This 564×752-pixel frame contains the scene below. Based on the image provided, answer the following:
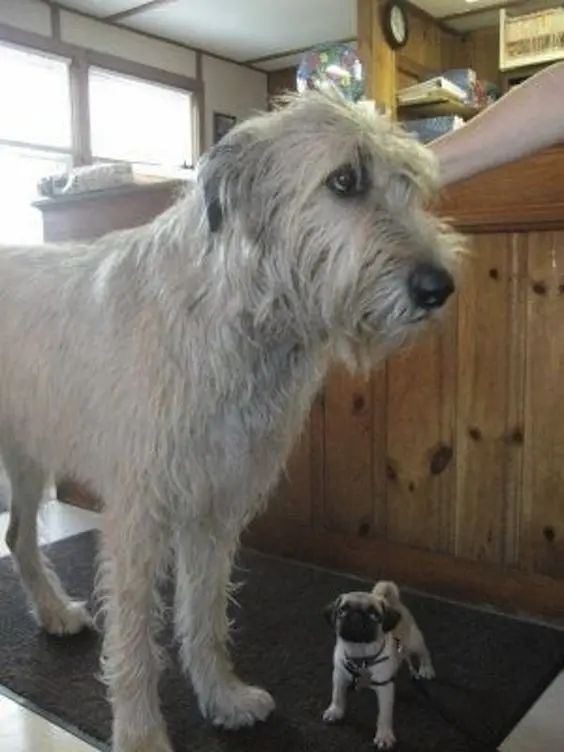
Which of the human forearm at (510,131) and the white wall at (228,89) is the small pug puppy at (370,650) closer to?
the human forearm at (510,131)

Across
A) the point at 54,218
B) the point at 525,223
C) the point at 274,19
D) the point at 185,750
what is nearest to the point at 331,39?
the point at 274,19

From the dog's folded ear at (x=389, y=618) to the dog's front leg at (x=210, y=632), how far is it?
35 cm

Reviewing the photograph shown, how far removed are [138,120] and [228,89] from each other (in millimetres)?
1111

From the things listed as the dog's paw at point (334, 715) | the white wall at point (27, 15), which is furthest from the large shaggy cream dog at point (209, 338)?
the white wall at point (27, 15)

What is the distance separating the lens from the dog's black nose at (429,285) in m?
1.19

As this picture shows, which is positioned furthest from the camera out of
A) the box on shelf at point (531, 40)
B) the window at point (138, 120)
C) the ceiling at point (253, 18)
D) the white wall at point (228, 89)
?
the white wall at point (228, 89)

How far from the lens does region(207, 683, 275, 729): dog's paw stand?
5.65 ft

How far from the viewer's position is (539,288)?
205 centimetres

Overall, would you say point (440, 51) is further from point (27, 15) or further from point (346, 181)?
point (346, 181)

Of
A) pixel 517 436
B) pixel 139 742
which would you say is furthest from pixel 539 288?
pixel 139 742

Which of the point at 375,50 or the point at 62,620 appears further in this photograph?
the point at 375,50

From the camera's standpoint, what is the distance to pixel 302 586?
243 cm

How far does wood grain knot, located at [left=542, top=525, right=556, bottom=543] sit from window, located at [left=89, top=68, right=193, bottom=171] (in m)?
4.77

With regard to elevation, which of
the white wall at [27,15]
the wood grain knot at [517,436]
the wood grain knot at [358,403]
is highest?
the white wall at [27,15]
